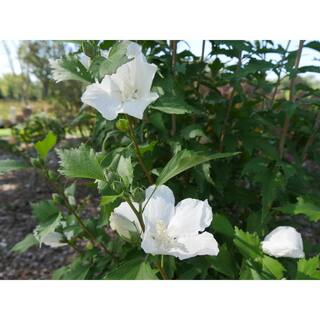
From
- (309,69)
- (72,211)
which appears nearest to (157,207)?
(72,211)

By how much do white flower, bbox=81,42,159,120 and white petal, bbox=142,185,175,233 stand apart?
21cm

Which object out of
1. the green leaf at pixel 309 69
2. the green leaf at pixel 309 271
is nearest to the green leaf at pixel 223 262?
the green leaf at pixel 309 271

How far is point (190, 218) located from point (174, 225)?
0.04 m

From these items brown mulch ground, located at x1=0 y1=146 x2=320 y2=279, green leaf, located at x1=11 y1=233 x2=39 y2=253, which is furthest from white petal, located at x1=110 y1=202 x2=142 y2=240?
brown mulch ground, located at x1=0 y1=146 x2=320 y2=279

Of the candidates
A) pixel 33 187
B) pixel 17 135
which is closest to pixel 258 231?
pixel 33 187

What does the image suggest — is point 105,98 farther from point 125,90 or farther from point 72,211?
point 72,211

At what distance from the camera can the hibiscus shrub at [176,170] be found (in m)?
0.83

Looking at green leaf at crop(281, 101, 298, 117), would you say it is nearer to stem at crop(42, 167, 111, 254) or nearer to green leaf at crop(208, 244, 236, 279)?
green leaf at crop(208, 244, 236, 279)

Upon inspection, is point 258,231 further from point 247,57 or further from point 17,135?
point 17,135

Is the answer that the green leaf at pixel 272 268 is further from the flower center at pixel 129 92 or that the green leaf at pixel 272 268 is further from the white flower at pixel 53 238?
the white flower at pixel 53 238

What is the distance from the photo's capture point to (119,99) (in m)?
0.95

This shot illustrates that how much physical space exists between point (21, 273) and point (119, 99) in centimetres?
236

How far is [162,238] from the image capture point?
78 centimetres

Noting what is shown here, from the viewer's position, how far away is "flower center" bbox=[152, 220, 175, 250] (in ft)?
2.55
